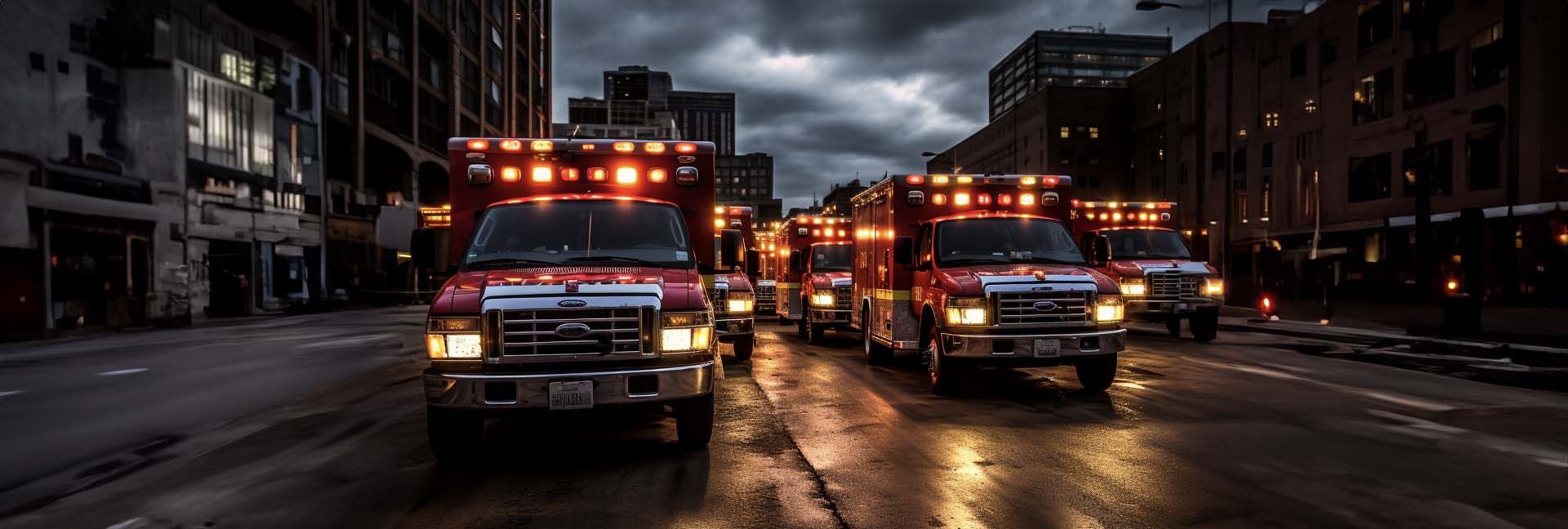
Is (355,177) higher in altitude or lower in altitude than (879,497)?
higher

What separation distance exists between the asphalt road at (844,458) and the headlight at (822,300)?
18.7 ft

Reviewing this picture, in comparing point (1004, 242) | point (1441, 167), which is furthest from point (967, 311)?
point (1441, 167)

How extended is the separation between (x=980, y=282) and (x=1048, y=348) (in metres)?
0.98

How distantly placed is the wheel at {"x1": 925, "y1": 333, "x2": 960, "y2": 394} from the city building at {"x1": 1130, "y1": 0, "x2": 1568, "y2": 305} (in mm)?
14971

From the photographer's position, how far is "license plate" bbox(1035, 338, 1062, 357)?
9.48m

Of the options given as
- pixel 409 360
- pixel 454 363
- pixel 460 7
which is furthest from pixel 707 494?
pixel 460 7

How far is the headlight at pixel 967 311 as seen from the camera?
31.5ft

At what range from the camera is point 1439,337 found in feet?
60.1

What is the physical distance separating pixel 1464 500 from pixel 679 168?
23.4ft

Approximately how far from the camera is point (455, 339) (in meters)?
6.22

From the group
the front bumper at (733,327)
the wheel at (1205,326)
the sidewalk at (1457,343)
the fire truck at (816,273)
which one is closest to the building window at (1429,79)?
the sidewalk at (1457,343)

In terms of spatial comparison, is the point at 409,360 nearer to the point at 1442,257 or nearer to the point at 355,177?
the point at 355,177

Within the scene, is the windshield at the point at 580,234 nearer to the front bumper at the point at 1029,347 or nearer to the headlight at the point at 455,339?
the headlight at the point at 455,339

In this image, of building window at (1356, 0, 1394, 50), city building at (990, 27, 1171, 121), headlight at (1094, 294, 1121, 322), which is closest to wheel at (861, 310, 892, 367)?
headlight at (1094, 294, 1121, 322)
